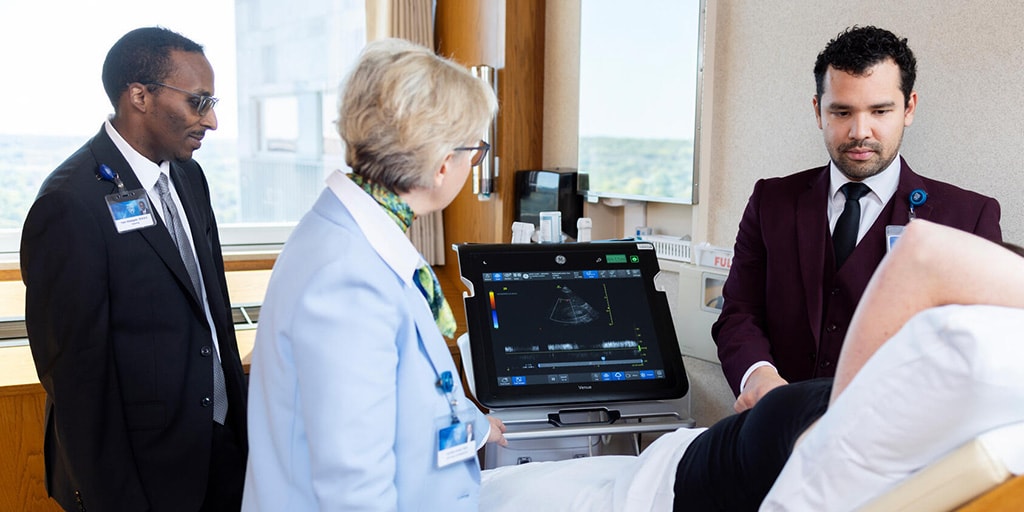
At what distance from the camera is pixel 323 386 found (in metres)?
1.19

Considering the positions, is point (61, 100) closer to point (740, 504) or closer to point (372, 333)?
point (372, 333)

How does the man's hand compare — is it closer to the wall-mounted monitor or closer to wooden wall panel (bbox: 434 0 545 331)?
the wall-mounted monitor

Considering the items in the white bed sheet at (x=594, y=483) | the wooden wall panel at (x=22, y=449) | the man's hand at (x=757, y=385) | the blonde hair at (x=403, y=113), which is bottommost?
the wooden wall panel at (x=22, y=449)

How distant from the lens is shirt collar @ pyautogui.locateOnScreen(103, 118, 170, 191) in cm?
197

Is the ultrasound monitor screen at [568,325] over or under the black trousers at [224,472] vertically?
over

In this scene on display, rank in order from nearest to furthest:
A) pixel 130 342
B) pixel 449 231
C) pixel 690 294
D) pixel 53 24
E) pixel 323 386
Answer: pixel 323 386 < pixel 130 342 < pixel 690 294 < pixel 53 24 < pixel 449 231

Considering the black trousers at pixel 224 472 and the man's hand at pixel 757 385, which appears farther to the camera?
the black trousers at pixel 224 472

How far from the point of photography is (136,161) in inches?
78.1

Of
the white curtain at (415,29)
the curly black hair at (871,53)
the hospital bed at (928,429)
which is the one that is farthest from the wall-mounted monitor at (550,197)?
the hospital bed at (928,429)

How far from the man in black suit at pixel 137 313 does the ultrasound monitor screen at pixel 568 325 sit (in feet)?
2.10

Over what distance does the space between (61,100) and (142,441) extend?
2.03 meters

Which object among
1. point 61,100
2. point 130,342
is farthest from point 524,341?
point 61,100

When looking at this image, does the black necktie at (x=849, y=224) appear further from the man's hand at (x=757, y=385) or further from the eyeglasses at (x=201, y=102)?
the eyeglasses at (x=201, y=102)

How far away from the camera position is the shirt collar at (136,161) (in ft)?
6.47
